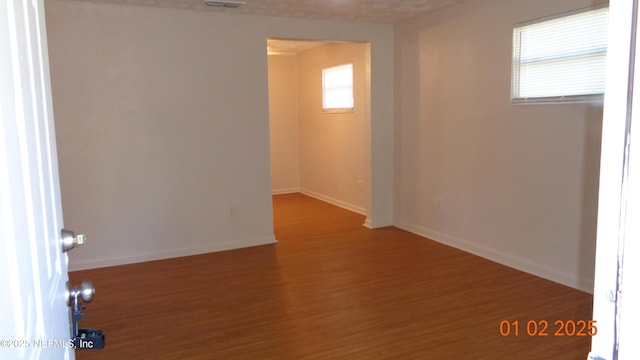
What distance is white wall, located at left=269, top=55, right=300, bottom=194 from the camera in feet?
26.7

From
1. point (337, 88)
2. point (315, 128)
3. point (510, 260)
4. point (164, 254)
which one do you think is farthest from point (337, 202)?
point (510, 260)

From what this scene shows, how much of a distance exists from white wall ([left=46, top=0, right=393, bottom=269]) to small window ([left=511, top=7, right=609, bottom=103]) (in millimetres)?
2018

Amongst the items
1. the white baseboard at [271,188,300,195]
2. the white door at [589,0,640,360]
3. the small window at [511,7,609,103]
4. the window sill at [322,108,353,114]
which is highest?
the small window at [511,7,609,103]

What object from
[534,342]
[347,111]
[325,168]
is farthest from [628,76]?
[325,168]

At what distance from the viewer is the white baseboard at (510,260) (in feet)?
12.0

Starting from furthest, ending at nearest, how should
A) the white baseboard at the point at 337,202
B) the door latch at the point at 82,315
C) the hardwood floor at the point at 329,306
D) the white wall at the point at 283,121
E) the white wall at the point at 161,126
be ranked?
the white wall at the point at 283,121
the white baseboard at the point at 337,202
the white wall at the point at 161,126
the hardwood floor at the point at 329,306
the door latch at the point at 82,315

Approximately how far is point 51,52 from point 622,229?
4.53 meters

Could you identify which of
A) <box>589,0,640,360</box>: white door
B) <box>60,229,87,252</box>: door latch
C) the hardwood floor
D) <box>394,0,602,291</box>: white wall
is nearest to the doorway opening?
<box>394,0,602,291</box>: white wall

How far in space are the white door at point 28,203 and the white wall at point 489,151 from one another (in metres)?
3.57

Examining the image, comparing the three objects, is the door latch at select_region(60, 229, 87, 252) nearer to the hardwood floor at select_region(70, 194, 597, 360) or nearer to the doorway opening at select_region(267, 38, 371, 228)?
the hardwood floor at select_region(70, 194, 597, 360)

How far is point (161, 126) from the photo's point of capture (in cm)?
455

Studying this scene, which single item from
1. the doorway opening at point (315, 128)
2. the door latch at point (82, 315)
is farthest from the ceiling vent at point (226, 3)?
the door latch at point (82, 315)

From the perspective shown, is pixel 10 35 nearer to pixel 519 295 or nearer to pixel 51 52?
pixel 519 295

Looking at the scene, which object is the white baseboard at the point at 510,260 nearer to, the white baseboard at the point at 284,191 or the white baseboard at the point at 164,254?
the white baseboard at the point at 164,254
